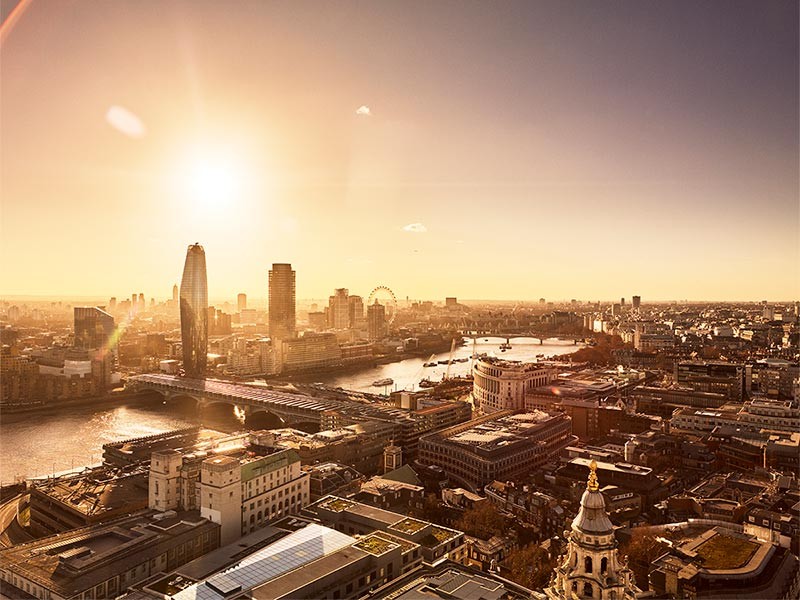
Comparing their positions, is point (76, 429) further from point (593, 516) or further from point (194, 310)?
point (593, 516)

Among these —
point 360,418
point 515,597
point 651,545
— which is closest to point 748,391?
point 360,418

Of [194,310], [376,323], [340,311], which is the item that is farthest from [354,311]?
[194,310]

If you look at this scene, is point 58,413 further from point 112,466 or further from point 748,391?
point 748,391

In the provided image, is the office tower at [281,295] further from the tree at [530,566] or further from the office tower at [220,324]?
the tree at [530,566]

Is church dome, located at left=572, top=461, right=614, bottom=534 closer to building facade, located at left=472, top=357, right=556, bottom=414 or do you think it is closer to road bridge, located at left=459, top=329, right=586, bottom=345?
building facade, located at left=472, top=357, right=556, bottom=414

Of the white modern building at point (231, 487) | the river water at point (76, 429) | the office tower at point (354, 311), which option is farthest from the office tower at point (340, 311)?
the white modern building at point (231, 487)

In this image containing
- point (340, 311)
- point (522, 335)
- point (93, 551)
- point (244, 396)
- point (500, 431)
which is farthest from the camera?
point (340, 311)

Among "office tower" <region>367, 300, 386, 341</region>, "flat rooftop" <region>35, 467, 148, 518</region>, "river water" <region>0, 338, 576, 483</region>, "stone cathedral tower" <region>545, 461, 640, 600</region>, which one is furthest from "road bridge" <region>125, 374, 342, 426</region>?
"office tower" <region>367, 300, 386, 341</region>
